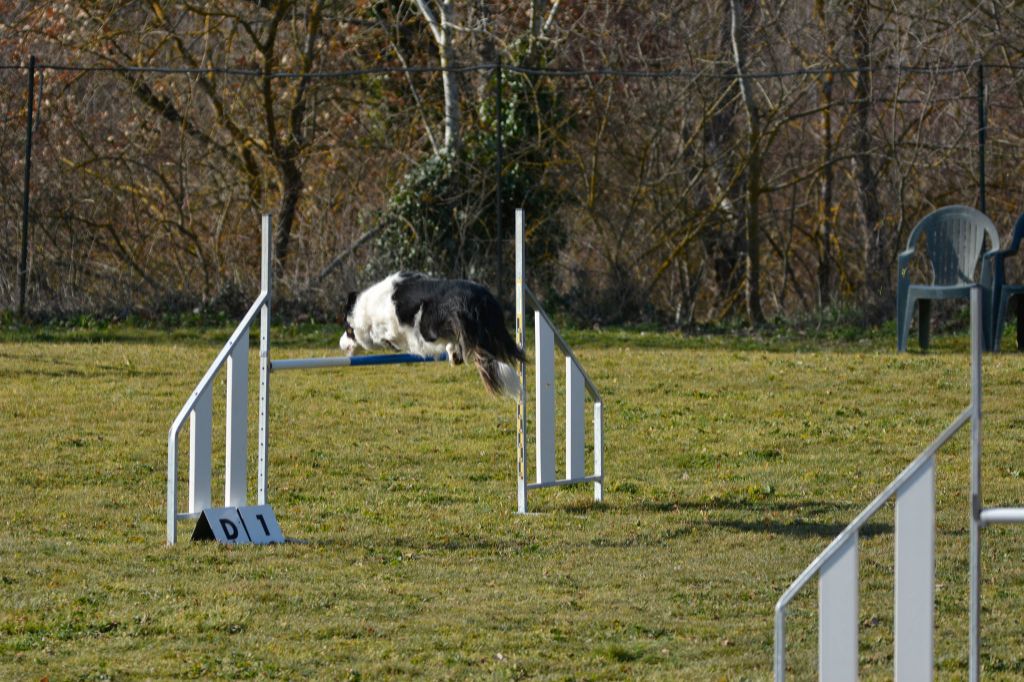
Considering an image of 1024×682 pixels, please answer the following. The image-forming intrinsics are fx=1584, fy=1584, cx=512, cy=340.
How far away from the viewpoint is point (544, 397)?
8.12 m

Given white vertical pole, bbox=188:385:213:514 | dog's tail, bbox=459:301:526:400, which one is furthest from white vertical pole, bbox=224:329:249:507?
dog's tail, bbox=459:301:526:400

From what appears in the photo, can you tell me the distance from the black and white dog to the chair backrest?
240 inches

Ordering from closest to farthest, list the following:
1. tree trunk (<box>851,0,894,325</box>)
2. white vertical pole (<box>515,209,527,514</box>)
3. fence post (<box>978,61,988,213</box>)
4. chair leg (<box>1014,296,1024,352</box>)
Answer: white vertical pole (<box>515,209,527,514</box>)
chair leg (<box>1014,296,1024,352</box>)
fence post (<box>978,61,988,213</box>)
tree trunk (<box>851,0,894,325</box>)

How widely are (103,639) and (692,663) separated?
2043 millimetres

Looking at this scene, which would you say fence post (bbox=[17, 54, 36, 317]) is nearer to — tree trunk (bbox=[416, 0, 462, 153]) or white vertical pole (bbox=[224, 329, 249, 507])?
tree trunk (bbox=[416, 0, 462, 153])

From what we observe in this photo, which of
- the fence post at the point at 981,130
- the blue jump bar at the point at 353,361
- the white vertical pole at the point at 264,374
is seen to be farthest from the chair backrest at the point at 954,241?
the white vertical pole at the point at 264,374

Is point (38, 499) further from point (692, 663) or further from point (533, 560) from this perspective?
point (692, 663)

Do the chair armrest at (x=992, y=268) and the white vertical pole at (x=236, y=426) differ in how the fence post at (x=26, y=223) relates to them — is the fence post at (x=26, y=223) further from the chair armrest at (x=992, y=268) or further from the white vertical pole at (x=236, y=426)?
the chair armrest at (x=992, y=268)

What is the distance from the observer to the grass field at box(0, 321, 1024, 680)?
17.9 feet

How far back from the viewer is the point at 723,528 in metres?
7.64

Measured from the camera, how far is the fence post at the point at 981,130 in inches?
532

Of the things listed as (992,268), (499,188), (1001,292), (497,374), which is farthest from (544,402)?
(499,188)

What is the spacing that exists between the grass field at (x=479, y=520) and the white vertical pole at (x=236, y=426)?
0.33 metres

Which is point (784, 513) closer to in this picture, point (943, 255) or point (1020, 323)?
point (1020, 323)
